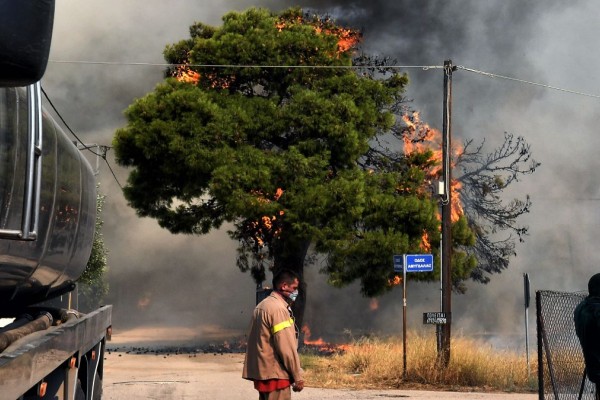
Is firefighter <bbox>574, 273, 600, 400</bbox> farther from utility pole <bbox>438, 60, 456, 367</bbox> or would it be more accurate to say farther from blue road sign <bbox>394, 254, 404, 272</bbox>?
utility pole <bbox>438, 60, 456, 367</bbox>

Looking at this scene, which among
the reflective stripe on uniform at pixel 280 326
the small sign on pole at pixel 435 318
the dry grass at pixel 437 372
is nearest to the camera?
the reflective stripe on uniform at pixel 280 326

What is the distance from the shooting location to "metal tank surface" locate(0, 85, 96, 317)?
178 inches

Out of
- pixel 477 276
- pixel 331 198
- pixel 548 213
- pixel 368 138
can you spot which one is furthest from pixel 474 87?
pixel 331 198

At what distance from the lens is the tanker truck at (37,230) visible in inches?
103

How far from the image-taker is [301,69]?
29.7 metres

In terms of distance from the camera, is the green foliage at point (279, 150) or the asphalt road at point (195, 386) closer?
the asphalt road at point (195, 386)

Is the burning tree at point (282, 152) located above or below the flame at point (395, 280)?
above

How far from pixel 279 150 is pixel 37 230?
81.1ft

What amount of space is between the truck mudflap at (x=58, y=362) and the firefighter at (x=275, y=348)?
1286 millimetres

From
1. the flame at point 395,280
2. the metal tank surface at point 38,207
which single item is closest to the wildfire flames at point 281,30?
the flame at point 395,280

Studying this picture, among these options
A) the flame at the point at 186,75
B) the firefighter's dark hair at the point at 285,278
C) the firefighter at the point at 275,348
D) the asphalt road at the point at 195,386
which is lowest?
the asphalt road at the point at 195,386

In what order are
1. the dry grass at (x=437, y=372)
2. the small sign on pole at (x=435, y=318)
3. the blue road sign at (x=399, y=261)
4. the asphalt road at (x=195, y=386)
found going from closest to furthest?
the asphalt road at (x=195, y=386) → the dry grass at (x=437, y=372) → the blue road sign at (x=399, y=261) → the small sign on pole at (x=435, y=318)

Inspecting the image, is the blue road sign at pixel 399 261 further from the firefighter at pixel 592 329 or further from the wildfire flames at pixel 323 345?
the firefighter at pixel 592 329

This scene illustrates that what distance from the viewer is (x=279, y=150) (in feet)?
97.9
